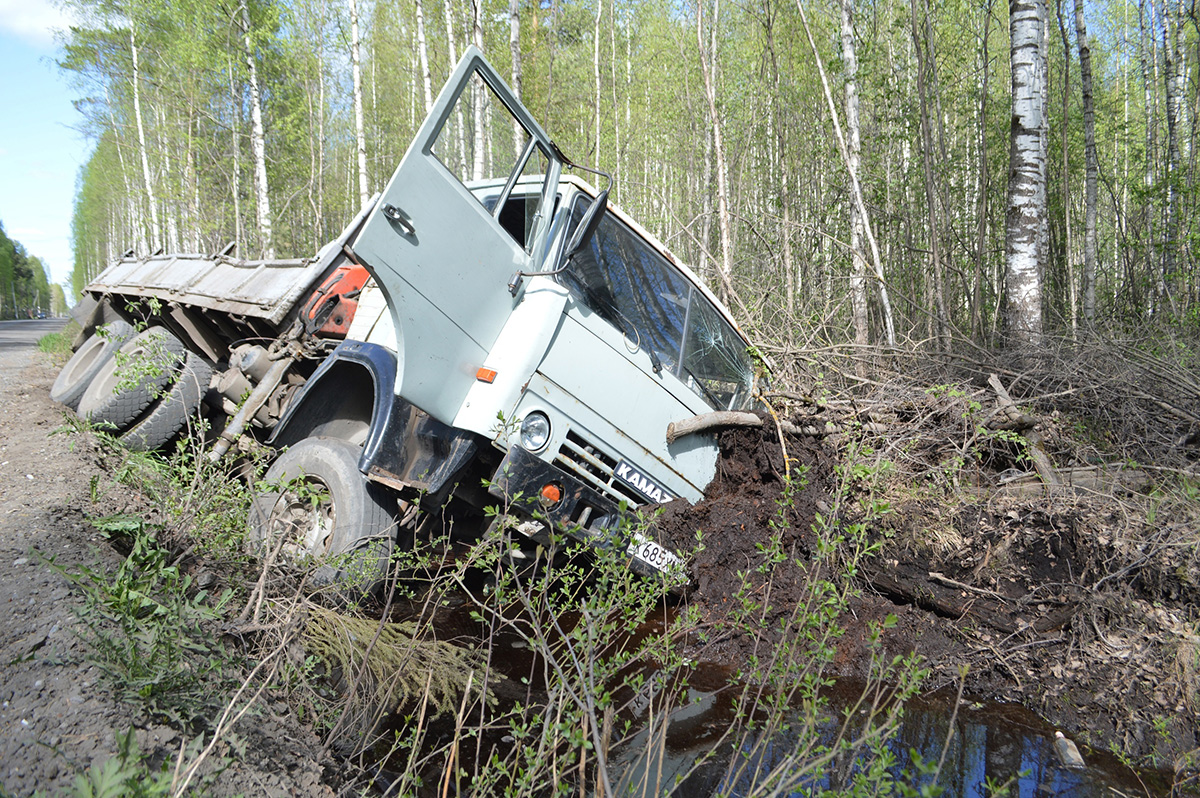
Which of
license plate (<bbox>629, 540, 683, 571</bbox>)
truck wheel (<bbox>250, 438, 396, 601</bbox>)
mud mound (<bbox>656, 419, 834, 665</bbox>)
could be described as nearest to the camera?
truck wheel (<bbox>250, 438, 396, 601</bbox>)

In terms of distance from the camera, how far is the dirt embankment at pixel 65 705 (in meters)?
1.89

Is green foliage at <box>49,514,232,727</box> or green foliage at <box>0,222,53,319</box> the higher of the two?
green foliage at <box>0,222,53,319</box>

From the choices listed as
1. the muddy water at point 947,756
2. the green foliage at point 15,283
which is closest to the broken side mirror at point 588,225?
the muddy water at point 947,756

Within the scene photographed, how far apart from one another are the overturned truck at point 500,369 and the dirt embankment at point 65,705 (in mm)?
757

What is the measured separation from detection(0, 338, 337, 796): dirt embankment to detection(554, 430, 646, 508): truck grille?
1.65 meters

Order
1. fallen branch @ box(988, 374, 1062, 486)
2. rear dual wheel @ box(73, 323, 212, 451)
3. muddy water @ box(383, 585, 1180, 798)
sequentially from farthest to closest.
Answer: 1. rear dual wheel @ box(73, 323, 212, 451)
2. fallen branch @ box(988, 374, 1062, 486)
3. muddy water @ box(383, 585, 1180, 798)

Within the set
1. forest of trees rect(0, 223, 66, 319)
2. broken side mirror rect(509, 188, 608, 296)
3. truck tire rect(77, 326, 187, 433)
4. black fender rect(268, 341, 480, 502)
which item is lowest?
black fender rect(268, 341, 480, 502)

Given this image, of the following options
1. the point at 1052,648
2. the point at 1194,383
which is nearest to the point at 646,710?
the point at 1052,648

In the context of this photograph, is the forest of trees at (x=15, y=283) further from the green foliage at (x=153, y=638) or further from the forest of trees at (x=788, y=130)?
the green foliage at (x=153, y=638)

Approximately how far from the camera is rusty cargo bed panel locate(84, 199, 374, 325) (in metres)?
5.21

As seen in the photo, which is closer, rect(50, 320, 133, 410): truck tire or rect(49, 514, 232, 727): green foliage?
rect(49, 514, 232, 727): green foliage

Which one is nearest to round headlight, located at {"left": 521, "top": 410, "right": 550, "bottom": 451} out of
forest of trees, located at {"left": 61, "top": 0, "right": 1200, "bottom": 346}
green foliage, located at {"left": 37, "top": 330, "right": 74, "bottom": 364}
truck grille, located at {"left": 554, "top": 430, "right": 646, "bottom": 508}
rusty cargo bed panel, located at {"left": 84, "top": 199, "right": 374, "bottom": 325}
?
truck grille, located at {"left": 554, "top": 430, "right": 646, "bottom": 508}

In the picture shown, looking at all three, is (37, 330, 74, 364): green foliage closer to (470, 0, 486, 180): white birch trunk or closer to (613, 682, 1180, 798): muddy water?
(470, 0, 486, 180): white birch trunk

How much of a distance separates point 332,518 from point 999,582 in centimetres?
377
